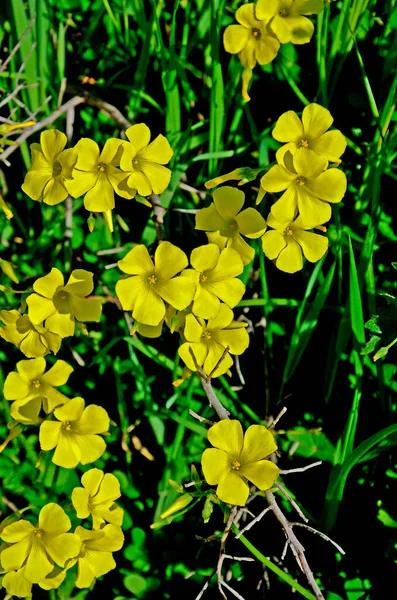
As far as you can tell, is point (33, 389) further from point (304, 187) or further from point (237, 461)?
point (304, 187)

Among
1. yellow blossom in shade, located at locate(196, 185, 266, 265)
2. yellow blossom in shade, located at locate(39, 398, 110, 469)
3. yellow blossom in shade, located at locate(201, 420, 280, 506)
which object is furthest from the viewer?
yellow blossom in shade, located at locate(39, 398, 110, 469)

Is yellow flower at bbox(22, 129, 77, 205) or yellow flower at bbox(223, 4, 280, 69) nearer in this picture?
yellow flower at bbox(22, 129, 77, 205)

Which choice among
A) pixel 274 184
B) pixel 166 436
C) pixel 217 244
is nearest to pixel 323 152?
pixel 274 184

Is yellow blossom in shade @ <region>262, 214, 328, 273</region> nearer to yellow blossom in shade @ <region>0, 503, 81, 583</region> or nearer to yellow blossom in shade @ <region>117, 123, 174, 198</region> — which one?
yellow blossom in shade @ <region>117, 123, 174, 198</region>

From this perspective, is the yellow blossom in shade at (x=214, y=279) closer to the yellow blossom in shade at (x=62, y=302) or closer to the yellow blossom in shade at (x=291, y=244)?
the yellow blossom in shade at (x=291, y=244)

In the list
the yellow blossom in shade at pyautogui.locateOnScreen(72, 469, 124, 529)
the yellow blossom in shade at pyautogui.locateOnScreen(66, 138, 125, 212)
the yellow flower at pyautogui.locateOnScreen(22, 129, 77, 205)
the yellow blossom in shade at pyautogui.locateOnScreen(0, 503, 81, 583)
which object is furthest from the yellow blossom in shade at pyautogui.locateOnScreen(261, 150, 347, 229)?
the yellow blossom in shade at pyautogui.locateOnScreen(0, 503, 81, 583)

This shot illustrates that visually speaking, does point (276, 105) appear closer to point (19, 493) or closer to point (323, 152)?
point (323, 152)
